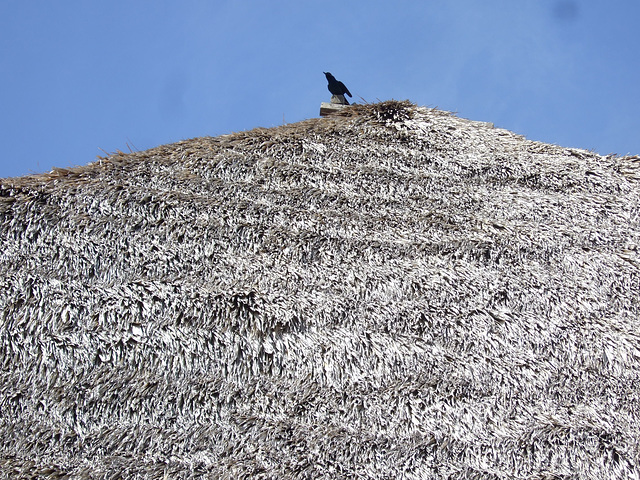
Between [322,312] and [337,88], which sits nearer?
[322,312]

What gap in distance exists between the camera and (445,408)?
8.86ft

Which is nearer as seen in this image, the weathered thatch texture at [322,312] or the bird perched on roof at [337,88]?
the weathered thatch texture at [322,312]

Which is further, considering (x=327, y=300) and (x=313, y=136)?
(x=313, y=136)

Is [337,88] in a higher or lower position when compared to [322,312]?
higher

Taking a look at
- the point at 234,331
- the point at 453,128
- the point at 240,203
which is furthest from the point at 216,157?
the point at 453,128

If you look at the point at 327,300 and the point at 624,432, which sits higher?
the point at 327,300

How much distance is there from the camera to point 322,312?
2.87m

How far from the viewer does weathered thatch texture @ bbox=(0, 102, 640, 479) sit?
2.62 m

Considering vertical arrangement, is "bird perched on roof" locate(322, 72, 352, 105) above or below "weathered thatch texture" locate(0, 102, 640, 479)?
above

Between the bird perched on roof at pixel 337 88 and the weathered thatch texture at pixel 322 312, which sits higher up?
the bird perched on roof at pixel 337 88

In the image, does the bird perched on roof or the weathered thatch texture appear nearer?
the weathered thatch texture

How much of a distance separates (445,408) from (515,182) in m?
1.62

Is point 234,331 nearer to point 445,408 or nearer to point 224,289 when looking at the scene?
point 224,289

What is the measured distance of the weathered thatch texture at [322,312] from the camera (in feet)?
8.59
